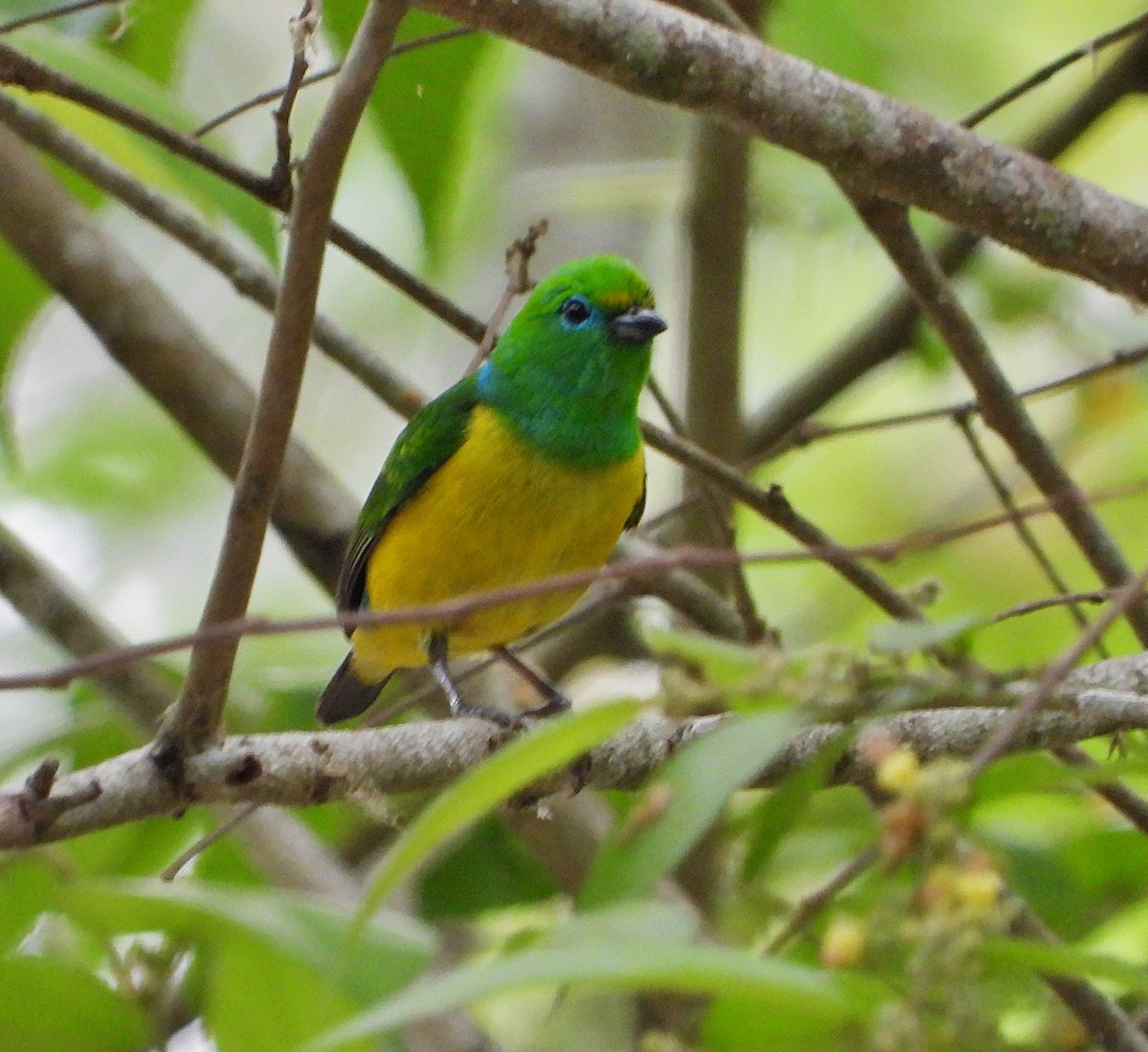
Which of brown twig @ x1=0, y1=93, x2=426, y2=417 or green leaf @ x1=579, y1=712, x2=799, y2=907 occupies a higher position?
brown twig @ x1=0, y1=93, x2=426, y2=417

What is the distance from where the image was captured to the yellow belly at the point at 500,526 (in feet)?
12.1

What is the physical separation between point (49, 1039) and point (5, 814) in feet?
1.70

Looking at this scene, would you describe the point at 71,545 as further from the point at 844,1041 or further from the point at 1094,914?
the point at 844,1041

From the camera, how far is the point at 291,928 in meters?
1.20

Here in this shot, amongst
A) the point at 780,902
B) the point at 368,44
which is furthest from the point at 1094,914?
the point at 368,44

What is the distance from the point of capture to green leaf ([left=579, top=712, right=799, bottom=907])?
1.25 m

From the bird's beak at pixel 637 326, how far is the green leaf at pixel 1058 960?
2.79 meters

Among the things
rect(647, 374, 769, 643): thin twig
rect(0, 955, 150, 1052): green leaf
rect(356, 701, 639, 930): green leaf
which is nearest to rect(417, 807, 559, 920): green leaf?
rect(647, 374, 769, 643): thin twig

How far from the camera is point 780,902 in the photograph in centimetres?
291

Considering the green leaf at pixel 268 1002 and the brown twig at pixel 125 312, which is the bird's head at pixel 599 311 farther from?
the green leaf at pixel 268 1002

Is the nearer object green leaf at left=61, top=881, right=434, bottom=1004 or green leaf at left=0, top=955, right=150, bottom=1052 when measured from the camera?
green leaf at left=61, top=881, right=434, bottom=1004

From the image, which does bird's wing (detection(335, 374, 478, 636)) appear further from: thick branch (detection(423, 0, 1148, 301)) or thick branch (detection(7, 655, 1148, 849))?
thick branch (detection(423, 0, 1148, 301))

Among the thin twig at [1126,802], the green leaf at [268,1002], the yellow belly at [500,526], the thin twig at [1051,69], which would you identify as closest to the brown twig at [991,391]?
the thin twig at [1051,69]

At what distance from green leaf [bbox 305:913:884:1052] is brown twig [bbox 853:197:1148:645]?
7.28 ft
